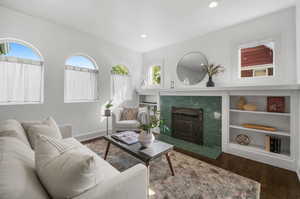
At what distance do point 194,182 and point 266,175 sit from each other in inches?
46.2

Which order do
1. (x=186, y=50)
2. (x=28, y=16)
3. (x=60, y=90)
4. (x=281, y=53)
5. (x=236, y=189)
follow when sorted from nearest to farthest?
1. (x=236, y=189)
2. (x=281, y=53)
3. (x=28, y=16)
4. (x=60, y=90)
5. (x=186, y=50)

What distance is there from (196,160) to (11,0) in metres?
4.22

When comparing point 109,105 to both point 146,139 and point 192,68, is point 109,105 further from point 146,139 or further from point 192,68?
point 192,68

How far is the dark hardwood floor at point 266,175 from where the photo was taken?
1584mm

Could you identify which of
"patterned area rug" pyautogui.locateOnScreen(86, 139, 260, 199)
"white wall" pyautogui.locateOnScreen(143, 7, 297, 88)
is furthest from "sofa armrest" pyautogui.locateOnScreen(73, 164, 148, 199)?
"white wall" pyautogui.locateOnScreen(143, 7, 297, 88)

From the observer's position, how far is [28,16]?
2527 millimetres

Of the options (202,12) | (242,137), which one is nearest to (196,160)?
(242,137)

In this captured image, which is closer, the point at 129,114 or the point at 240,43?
the point at 240,43

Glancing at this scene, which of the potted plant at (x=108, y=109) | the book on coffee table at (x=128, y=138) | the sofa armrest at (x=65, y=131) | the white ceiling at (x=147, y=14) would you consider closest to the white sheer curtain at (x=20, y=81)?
the white ceiling at (x=147, y=14)

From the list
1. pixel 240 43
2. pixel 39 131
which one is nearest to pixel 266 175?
pixel 240 43

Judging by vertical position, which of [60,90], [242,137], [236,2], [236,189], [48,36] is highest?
[236,2]

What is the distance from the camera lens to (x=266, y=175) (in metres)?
1.93

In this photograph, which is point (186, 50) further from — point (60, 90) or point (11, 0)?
point (11, 0)

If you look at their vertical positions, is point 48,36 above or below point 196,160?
above
